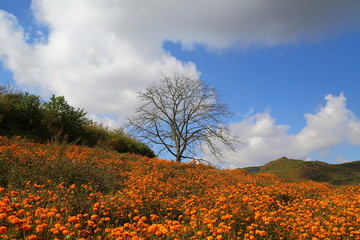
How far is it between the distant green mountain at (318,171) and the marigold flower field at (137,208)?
15570 millimetres

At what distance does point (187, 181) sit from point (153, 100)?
15852 mm

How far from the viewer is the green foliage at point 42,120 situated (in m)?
16.7

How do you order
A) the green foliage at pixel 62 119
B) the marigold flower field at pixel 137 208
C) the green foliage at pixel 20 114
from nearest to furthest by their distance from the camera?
the marigold flower field at pixel 137 208 < the green foliage at pixel 20 114 < the green foliage at pixel 62 119

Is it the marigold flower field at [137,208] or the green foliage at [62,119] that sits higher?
the green foliage at [62,119]

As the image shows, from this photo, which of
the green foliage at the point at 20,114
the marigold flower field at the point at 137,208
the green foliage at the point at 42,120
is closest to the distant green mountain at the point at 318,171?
the marigold flower field at the point at 137,208

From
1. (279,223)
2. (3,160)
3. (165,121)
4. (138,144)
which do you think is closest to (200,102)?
(165,121)

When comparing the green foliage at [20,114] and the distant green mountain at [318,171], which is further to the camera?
the distant green mountain at [318,171]

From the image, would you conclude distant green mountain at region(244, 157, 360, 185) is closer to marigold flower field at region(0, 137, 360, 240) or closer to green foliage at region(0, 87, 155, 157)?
marigold flower field at region(0, 137, 360, 240)

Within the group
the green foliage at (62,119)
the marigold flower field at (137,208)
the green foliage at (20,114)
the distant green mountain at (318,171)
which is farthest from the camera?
the distant green mountain at (318,171)

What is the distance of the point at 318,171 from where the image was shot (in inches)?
1060

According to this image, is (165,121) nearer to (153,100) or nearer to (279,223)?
(153,100)

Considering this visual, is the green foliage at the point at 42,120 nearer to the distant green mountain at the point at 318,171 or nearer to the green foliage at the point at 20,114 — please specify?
the green foliage at the point at 20,114

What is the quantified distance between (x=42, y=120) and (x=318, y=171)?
82.8 feet

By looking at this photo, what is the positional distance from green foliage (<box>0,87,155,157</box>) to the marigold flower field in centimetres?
459
